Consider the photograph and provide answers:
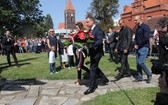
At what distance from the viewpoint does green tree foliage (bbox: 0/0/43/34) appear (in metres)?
48.1

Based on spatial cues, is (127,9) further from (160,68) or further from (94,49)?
(160,68)

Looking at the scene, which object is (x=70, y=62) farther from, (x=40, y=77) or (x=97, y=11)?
(x=97, y=11)

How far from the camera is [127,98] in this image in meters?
8.63

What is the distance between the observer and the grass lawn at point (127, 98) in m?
8.26

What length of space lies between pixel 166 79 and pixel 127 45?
20.6 ft

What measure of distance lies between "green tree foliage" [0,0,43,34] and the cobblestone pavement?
37.2 metres

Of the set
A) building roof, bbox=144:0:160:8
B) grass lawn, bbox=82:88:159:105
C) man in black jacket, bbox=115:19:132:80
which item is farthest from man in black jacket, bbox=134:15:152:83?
building roof, bbox=144:0:160:8

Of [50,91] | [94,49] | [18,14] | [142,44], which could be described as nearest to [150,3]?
[18,14]

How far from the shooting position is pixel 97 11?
76.4 meters

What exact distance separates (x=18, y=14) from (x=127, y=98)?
45.4 meters

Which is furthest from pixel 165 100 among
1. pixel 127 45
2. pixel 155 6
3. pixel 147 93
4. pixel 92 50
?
pixel 155 6

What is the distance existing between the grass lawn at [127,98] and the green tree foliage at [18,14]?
3982cm

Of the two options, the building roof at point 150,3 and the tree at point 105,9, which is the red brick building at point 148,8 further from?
the tree at point 105,9

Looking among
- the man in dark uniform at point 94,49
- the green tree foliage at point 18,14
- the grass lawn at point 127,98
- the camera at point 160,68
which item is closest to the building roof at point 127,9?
the green tree foliage at point 18,14
